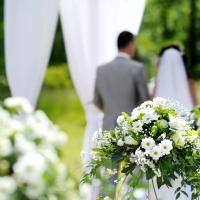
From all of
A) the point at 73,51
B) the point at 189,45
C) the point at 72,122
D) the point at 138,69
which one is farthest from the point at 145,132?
the point at 189,45

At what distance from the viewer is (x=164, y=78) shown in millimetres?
6848

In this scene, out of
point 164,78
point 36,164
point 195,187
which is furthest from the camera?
point 164,78

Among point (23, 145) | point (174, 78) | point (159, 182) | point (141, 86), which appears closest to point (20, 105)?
point (23, 145)

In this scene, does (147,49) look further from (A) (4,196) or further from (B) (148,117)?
(A) (4,196)

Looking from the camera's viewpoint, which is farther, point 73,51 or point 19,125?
point 73,51

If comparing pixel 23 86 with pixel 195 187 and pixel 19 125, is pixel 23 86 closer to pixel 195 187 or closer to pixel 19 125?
pixel 195 187

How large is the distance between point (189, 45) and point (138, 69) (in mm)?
15485

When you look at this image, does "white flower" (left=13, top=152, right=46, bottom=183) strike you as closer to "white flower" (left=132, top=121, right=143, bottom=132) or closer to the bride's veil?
"white flower" (left=132, top=121, right=143, bottom=132)

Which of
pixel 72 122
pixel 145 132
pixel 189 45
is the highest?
pixel 189 45

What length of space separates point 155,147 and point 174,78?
3.81 metres

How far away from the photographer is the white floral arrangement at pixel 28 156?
1.64 m

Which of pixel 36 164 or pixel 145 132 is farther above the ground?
pixel 145 132

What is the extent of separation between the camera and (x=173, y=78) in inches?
268

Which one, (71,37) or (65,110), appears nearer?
(71,37)
